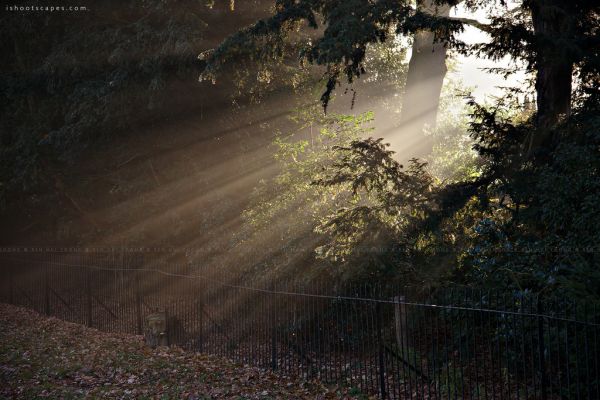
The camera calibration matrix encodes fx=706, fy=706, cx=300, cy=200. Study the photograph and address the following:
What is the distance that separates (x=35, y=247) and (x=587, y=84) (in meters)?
23.7

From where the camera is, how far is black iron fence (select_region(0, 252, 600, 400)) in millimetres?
8438

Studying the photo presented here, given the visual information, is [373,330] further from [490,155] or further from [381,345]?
[490,155]

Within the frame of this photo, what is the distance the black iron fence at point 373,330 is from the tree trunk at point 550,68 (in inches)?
164

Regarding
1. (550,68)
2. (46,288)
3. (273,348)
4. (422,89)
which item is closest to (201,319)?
(273,348)

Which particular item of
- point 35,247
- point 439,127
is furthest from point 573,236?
point 439,127

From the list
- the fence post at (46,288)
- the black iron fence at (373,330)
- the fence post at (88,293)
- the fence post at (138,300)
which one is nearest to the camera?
the black iron fence at (373,330)

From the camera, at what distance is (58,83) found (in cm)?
Answer: 2386

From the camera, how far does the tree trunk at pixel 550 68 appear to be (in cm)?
1228

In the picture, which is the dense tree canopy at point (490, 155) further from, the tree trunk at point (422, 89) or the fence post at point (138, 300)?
the tree trunk at point (422, 89)

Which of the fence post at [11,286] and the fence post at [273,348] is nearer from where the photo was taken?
the fence post at [273,348]

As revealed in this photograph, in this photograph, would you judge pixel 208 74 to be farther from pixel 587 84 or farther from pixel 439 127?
pixel 439 127

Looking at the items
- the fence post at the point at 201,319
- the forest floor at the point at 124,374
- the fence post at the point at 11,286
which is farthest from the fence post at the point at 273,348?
the fence post at the point at 11,286

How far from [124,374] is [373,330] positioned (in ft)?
16.1

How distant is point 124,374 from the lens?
12.7 meters
